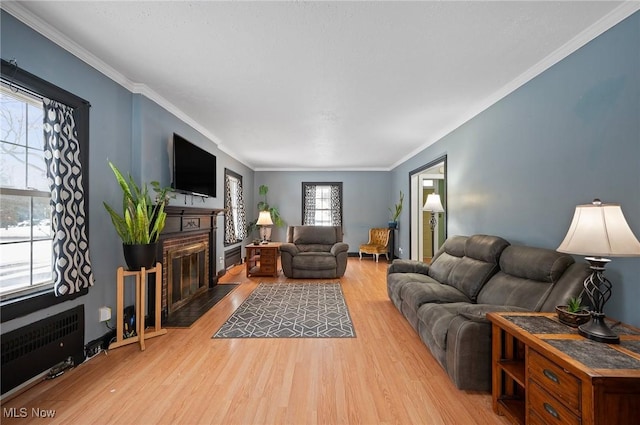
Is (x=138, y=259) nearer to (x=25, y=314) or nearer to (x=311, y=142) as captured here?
(x=25, y=314)

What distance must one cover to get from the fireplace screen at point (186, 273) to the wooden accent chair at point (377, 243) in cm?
417

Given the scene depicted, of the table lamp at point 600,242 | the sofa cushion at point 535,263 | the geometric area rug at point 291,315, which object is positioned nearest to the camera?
the table lamp at point 600,242

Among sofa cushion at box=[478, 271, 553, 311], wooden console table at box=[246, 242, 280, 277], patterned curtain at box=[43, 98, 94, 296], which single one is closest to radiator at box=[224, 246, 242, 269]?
wooden console table at box=[246, 242, 280, 277]

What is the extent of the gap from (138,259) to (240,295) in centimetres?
194

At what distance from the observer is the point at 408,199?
6273 mm

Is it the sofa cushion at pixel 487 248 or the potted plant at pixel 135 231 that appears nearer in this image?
the potted plant at pixel 135 231

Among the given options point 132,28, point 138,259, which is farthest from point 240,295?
point 132,28

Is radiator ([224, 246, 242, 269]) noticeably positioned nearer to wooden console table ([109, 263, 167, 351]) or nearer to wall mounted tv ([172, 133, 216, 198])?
wall mounted tv ([172, 133, 216, 198])

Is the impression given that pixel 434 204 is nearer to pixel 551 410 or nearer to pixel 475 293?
pixel 475 293

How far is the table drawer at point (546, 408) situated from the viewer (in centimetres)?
122

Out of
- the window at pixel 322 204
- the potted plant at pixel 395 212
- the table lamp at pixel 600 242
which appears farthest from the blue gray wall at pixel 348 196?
the table lamp at pixel 600 242

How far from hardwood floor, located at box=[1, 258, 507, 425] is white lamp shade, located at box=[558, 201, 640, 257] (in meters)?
1.16

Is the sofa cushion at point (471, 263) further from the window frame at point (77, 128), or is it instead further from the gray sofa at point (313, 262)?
the window frame at point (77, 128)

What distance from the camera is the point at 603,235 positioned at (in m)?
1.35
